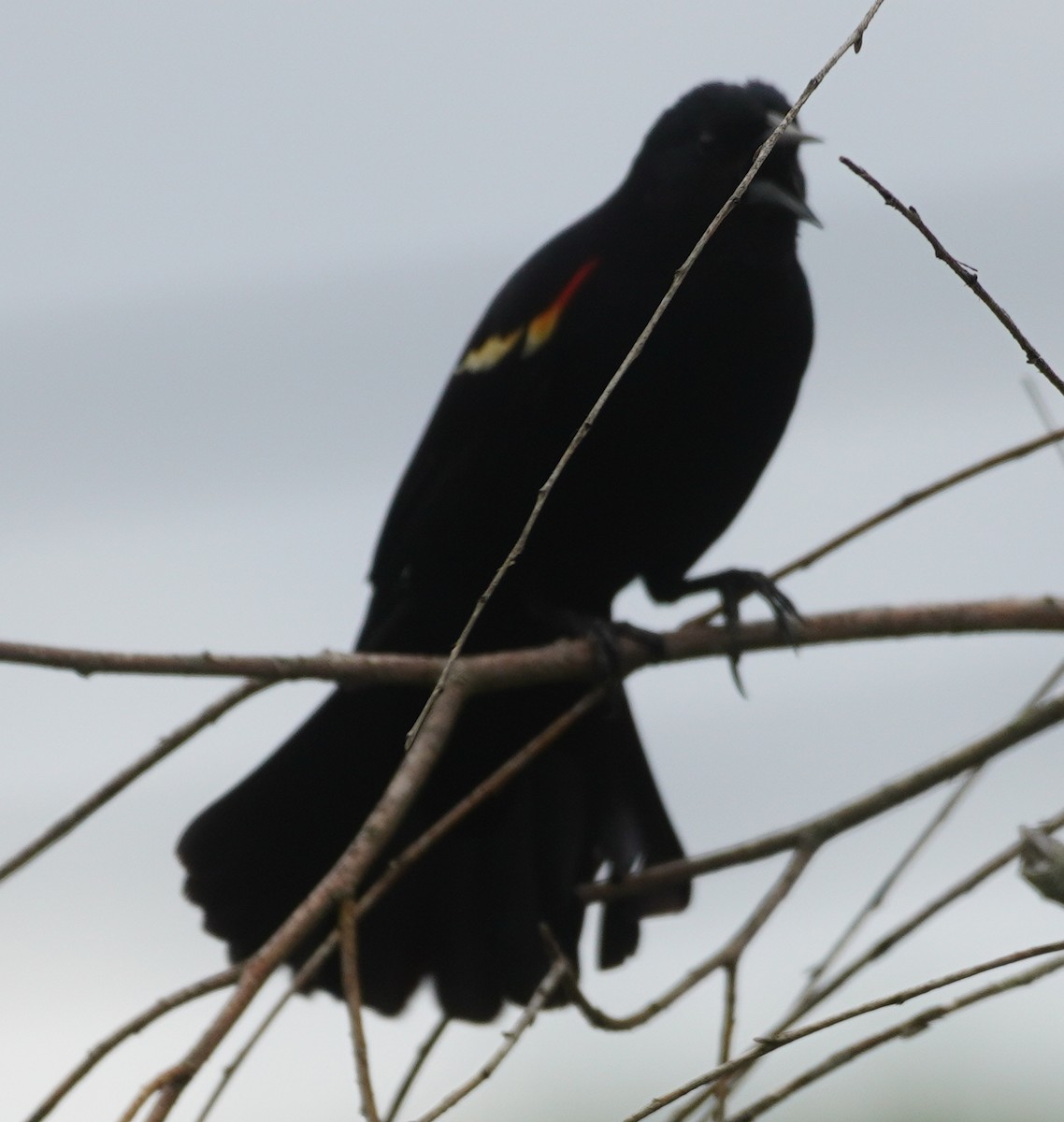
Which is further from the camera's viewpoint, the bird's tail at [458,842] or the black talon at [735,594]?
the bird's tail at [458,842]

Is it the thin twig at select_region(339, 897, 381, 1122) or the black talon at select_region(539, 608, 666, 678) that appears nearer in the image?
the thin twig at select_region(339, 897, 381, 1122)

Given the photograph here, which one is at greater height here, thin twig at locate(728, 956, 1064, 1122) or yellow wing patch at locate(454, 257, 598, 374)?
yellow wing patch at locate(454, 257, 598, 374)

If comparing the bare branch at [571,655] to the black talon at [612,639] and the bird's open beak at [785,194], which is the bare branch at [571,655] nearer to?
the black talon at [612,639]

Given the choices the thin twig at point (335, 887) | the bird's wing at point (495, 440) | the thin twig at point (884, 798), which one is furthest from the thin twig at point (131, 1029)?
the bird's wing at point (495, 440)

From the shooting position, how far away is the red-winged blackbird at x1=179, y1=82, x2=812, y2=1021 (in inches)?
101

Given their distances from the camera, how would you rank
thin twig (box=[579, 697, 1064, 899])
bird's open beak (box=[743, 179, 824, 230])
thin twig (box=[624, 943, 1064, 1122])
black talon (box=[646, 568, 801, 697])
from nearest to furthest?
thin twig (box=[624, 943, 1064, 1122]) < thin twig (box=[579, 697, 1064, 899]) < black talon (box=[646, 568, 801, 697]) < bird's open beak (box=[743, 179, 824, 230])

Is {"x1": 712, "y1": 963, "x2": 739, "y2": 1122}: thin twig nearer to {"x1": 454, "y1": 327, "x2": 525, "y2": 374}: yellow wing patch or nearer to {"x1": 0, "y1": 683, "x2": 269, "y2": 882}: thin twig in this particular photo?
{"x1": 0, "y1": 683, "x2": 269, "y2": 882}: thin twig

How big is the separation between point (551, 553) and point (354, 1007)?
4.48ft

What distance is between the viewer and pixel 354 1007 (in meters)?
1.32

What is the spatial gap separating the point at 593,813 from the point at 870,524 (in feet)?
3.37

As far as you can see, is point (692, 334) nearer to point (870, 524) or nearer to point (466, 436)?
point (466, 436)

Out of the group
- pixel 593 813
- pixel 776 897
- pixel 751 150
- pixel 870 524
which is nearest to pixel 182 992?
pixel 776 897

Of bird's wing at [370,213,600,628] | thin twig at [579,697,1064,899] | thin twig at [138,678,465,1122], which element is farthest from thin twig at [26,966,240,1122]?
bird's wing at [370,213,600,628]

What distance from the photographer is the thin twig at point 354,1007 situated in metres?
1.20
